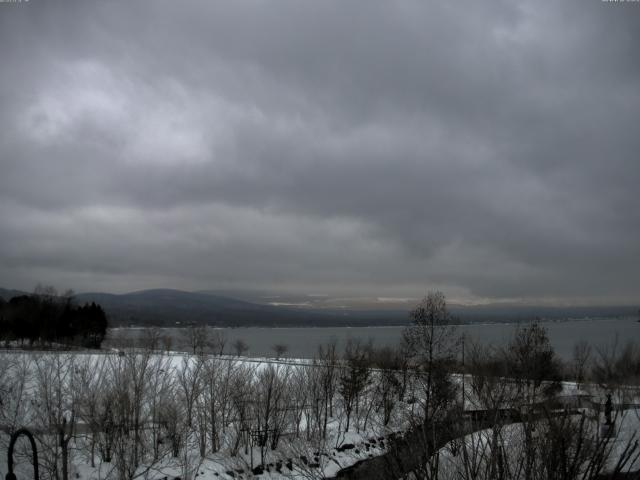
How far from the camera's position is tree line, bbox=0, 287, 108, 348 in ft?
295

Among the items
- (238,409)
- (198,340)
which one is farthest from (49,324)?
(238,409)

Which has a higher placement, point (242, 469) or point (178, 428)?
point (178, 428)

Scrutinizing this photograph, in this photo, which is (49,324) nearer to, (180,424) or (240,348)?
(240,348)

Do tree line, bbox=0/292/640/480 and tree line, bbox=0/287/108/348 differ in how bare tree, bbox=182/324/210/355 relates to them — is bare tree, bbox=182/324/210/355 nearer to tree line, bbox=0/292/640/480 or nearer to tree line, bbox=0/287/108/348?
tree line, bbox=0/287/108/348

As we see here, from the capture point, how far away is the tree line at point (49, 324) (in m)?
89.8

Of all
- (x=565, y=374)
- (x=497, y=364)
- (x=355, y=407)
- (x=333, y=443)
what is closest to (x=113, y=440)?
(x=333, y=443)

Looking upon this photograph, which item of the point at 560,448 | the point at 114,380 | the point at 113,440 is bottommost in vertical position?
the point at 113,440

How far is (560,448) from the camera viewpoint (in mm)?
9617

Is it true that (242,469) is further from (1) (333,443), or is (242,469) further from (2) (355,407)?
(2) (355,407)

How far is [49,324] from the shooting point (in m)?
94.2

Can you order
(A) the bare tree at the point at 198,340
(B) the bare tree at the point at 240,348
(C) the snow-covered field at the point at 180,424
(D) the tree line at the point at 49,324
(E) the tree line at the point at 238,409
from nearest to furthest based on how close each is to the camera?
(E) the tree line at the point at 238,409
(C) the snow-covered field at the point at 180,424
(D) the tree line at the point at 49,324
(A) the bare tree at the point at 198,340
(B) the bare tree at the point at 240,348

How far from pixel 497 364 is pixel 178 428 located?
33.6m

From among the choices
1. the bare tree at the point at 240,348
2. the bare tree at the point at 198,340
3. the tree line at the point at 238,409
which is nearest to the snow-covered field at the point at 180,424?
the tree line at the point at 238,409

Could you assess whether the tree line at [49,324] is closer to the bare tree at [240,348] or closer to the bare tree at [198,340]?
the bare tree at [198,340]
